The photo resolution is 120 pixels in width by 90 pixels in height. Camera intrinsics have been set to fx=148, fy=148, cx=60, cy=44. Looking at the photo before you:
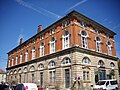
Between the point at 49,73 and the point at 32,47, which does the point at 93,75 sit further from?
the point at 32,47

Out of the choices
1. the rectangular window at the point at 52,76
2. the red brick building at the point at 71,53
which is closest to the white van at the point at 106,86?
the red brick building at the point at 71,53

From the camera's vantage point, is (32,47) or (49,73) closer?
(49,73)

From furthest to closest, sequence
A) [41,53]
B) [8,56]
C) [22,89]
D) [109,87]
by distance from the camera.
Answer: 1. [8,56]
2. [41,53]
3. [109,87]
4. [22,89]

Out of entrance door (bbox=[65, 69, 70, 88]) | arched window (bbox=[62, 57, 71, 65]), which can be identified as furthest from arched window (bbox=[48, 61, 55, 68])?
entrance door (bbox=[65, 69, 70, 88])

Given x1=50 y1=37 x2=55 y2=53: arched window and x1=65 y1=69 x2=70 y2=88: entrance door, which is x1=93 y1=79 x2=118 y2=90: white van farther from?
x1=50 y1=37 x2=55 y2=53: arched window

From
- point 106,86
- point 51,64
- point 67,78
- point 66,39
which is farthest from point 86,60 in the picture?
point 51,64

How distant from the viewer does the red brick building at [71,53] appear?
960 inches

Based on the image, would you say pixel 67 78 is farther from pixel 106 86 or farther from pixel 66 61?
pixel 106 86

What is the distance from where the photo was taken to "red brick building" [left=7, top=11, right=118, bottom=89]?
24.4 m

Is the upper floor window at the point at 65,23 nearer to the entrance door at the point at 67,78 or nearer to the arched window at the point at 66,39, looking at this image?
the arched window at the point at 66,39

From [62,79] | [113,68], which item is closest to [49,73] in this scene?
[62,79]

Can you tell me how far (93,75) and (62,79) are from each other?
5.41 metres

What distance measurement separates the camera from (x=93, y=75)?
25.6 m

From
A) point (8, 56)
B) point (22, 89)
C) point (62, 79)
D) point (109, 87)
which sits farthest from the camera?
point (8, 56)
